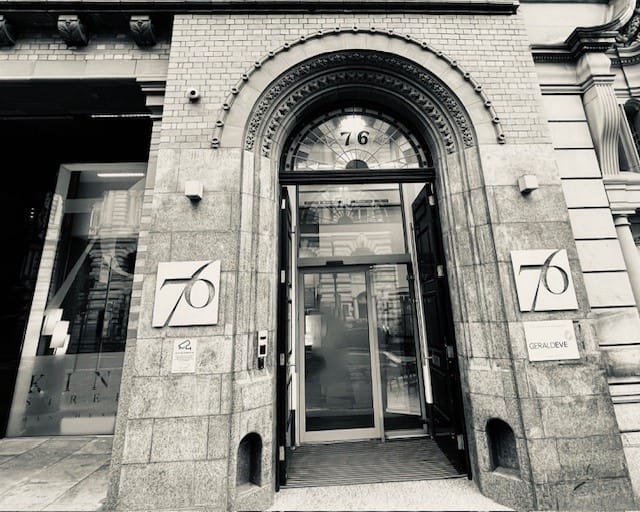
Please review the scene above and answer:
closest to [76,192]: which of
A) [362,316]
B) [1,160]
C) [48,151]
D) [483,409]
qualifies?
[48,151]

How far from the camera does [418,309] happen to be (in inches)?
227

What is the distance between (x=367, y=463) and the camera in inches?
174

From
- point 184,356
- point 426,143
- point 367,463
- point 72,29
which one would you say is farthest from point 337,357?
point 72,29

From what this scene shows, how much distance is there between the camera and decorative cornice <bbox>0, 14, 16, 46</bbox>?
4.61 metres

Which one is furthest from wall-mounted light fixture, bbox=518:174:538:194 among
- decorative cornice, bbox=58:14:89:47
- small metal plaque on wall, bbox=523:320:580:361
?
decorative cornice, bbox=58:14:89:47

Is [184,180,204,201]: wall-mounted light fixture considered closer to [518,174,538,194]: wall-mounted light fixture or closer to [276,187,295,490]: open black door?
[276,187,295,490]: open black door

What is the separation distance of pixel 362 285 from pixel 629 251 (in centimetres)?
435

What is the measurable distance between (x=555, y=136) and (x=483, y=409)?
456cm

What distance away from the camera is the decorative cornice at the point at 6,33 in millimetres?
4609

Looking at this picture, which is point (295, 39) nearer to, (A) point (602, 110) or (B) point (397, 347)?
(A) point (602, 110)

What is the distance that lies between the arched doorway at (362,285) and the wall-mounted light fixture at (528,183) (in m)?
1.19

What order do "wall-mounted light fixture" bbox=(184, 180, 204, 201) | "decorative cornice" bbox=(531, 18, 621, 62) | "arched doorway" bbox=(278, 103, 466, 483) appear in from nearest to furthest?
"wall-mounted light fixture" bbox=(184, 180, 204, 201), "arched doorway" bbox=(278, 103, 466, 483), "decorative cornice" bbox=(531, 18, 621, 62)

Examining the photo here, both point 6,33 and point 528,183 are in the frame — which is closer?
point 528,183

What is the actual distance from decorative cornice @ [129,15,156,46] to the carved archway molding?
6.03 feet
